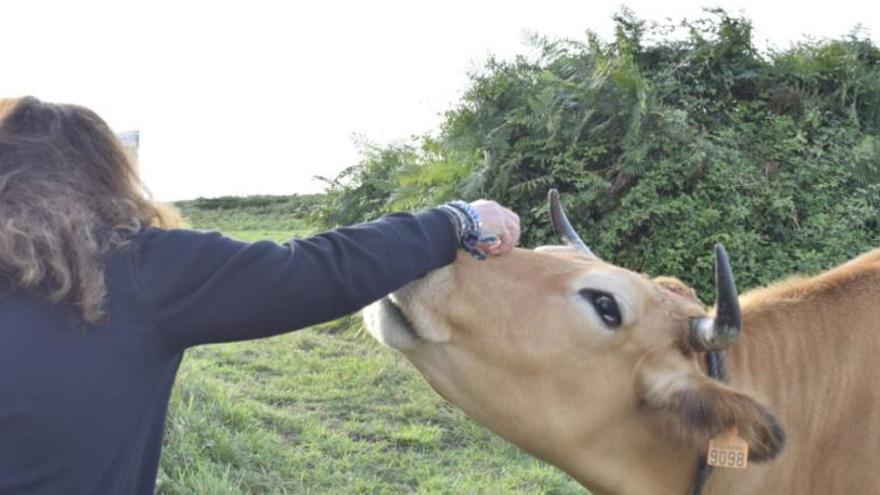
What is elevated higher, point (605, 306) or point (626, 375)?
point (605, 306)

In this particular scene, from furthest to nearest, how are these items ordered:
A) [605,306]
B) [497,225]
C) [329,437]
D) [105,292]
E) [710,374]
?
[329,437]
[710,374]
[605,306]
[497,225]
[105,292]

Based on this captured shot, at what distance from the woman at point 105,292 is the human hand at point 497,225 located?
1.10 feet

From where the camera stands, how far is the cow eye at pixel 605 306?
2.90 metres

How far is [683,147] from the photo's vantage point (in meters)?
7.59

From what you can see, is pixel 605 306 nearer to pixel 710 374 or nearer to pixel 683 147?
pixel 710 374

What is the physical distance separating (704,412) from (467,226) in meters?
0.90

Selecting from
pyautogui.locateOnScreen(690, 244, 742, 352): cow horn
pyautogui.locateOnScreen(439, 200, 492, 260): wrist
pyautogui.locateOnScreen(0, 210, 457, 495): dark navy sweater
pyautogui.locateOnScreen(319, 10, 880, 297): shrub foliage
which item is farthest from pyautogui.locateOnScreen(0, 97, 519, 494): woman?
pyautogui.locateOnScreen(319, 10, 880, 297): shrub foliage

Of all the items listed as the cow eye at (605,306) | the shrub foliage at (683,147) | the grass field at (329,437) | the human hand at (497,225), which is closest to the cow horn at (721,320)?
the cow eye at (605,306)

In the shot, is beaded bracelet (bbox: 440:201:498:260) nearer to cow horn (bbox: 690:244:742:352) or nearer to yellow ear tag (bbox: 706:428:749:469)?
cow horn (bbox: 690:244:742:352)

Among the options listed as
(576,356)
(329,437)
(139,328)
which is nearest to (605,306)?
(576,356)

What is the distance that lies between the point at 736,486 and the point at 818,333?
24.8 inches

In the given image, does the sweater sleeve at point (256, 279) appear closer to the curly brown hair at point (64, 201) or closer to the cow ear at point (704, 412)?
the curly brown hair at point (64, 201)

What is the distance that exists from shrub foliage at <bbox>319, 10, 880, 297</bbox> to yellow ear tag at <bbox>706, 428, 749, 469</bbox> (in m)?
4.60

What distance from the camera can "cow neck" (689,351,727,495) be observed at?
9.96 ft
